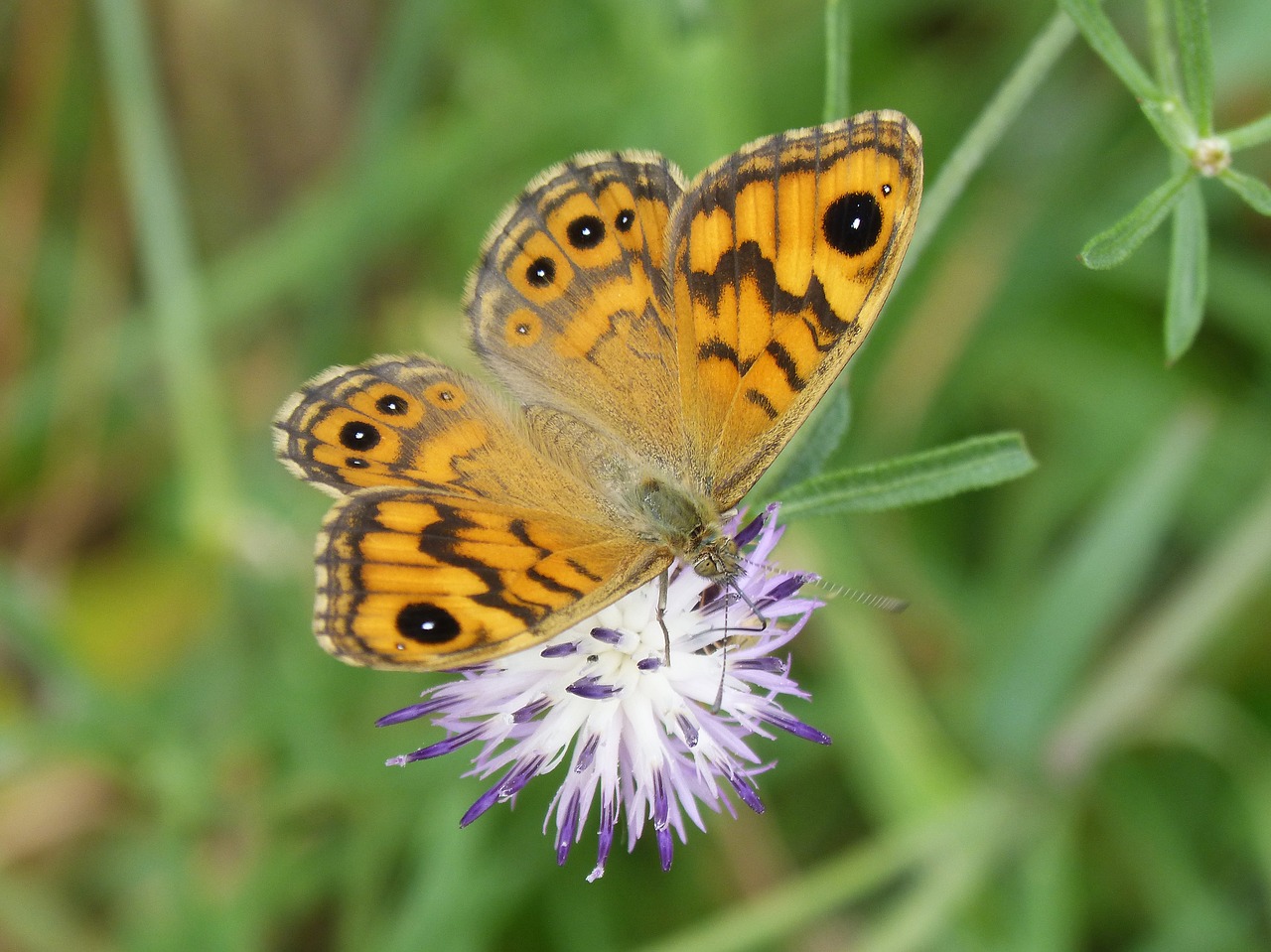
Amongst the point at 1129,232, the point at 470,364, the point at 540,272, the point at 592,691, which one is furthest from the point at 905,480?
the point at 470,364

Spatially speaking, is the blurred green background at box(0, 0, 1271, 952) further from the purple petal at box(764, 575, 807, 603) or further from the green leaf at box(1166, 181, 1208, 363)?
the purple petal at box(764, 575, 807, 603)

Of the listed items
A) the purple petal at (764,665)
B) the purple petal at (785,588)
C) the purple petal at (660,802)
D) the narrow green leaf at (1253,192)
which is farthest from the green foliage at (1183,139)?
the purple petal at (660,802)

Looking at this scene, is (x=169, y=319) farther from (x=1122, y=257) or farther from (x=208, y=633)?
(x=1122, y=257)

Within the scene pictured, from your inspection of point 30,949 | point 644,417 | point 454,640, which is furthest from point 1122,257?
point 30,949

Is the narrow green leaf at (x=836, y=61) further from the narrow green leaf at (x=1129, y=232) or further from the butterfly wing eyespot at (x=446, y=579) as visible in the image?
the butterfly wing eyespot at (x=446, y=579)

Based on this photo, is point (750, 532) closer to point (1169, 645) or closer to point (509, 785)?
point (509, 785)
